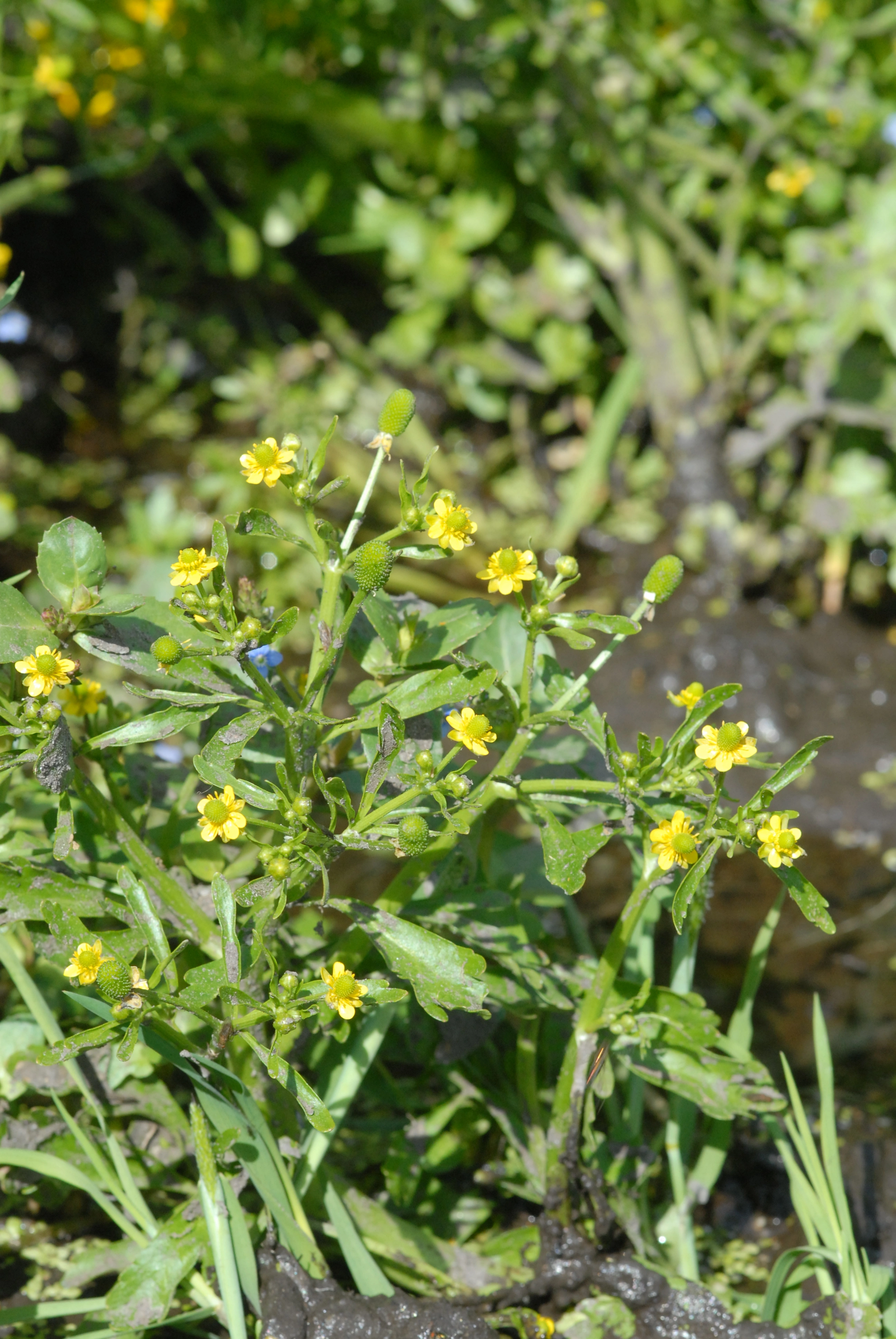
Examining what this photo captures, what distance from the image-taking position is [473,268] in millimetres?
3352

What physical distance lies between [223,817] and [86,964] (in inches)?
7.0

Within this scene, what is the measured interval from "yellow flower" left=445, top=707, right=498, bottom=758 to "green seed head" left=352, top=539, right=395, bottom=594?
0.14m

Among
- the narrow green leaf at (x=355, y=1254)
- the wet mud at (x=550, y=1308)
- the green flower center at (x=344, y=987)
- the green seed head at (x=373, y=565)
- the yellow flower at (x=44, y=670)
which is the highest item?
the green seed head at (x=373, y=565)

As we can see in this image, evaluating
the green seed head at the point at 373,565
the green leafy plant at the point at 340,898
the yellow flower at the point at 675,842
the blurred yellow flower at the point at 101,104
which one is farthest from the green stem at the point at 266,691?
the blurred yellow flower at the point at 101,104

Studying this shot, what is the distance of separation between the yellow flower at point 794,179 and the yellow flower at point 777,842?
2.46 m

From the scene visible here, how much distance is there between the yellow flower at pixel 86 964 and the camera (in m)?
1.00

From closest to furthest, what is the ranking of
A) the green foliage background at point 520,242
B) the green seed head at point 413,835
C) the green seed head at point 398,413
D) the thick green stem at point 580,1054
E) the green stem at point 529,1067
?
1. the green seed head at point 413,835
2. the green seed head at point 398,413
3. the thick green stem at point 580,1054
4. the green stem at point 529,1067
5. the green foliage background at point 520,242

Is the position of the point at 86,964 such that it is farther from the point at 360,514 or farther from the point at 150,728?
the point at 360,514

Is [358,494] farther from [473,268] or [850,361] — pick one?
[850,361]

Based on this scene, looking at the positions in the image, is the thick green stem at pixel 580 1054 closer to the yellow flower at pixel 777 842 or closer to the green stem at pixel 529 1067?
the green stem at pixel 529 1067

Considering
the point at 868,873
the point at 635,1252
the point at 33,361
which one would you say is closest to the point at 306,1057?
the point at 635,1252

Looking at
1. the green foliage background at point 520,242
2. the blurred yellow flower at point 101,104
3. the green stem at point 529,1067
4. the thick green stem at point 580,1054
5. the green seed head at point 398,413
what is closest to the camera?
the green seed head at point 398,413

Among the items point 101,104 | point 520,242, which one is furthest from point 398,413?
point 101,104

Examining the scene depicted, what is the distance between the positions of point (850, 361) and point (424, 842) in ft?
7.78
